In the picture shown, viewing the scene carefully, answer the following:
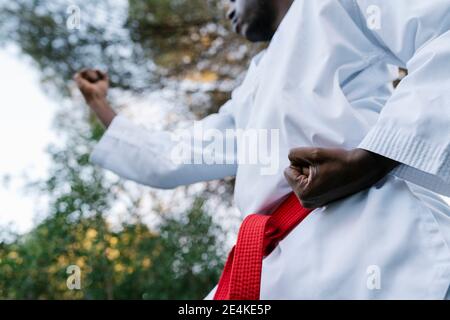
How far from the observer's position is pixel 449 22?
0.89 meters

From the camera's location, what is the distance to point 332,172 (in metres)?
0.87

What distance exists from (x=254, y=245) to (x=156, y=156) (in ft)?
1.83

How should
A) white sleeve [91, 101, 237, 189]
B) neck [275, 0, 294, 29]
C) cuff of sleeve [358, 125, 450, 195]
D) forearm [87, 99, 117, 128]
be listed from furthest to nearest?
forearm [87, 99, 117, 128] → white sleeve [91, 101, 237, 189] → neck [275, 0, 294, 29] → cuff of sleeve [358, 125, 450, 195]

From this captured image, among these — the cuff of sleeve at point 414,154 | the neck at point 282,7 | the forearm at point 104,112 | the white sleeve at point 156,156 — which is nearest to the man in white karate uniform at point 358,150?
the cuff of sleeve at point 414,154

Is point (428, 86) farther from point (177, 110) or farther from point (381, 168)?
point (177, 110)

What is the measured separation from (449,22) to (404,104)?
0.14 meters

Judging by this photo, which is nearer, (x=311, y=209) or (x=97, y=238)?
(x=311, y=209)

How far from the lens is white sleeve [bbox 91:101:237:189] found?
142cm

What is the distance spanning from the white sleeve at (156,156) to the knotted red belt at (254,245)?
1.32 ft

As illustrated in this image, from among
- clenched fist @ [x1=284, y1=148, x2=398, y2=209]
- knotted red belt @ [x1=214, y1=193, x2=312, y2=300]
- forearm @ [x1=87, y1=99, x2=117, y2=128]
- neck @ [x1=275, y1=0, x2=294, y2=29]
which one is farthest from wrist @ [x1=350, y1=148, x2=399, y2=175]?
forearm @ [x1=87, y1=99, x2=117, y2=128]

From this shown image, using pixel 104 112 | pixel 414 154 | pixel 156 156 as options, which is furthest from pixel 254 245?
pixel 104 112

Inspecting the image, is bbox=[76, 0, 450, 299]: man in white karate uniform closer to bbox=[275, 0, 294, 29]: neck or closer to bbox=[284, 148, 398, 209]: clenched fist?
bbox=[284, 148, 398, 209]: clenched fist

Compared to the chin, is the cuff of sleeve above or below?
below
